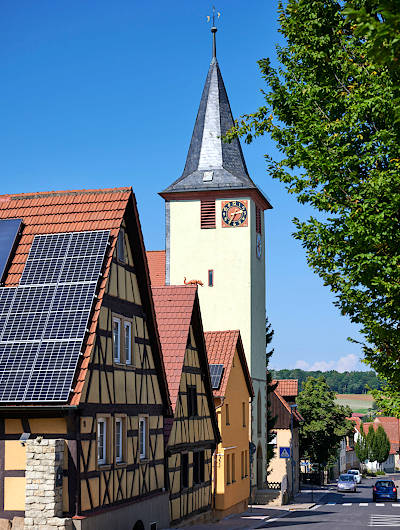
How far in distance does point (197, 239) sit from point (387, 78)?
37180 mm

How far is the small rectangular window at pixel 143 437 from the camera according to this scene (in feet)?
75.4

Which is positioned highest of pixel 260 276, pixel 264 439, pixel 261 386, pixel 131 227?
pixel 260 276

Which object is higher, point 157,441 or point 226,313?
point 226,313

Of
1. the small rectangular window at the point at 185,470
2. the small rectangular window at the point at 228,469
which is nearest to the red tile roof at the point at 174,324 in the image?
the small rectangular window at the point at 185,470

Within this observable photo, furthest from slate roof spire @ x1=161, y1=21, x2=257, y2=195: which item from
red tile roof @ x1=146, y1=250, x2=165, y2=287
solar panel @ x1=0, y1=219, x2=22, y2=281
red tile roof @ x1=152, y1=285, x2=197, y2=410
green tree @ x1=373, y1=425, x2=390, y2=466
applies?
green tree @ x1=373, y1=425, x2=390, y2=466

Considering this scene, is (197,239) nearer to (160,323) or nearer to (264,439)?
(264,439)

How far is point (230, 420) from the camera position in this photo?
120ft

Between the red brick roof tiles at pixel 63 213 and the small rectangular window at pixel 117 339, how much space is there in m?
1.64

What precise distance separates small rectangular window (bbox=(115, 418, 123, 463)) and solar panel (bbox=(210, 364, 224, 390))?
1391cm

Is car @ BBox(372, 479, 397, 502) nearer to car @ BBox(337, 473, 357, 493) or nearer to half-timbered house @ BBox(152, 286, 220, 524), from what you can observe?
car @ BBox(337, 473, 357, 493)

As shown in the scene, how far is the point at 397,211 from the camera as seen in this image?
1502 cm

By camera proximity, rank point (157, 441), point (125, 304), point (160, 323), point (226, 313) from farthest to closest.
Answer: point (226, 313) < point (160, 323) < point (157, 441) < point (125, 304)

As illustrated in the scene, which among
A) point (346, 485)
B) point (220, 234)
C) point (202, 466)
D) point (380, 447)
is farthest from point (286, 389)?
point (380, 447)

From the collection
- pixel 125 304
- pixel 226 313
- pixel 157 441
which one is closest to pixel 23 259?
pixel 125 304
